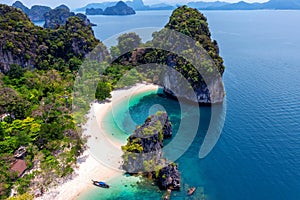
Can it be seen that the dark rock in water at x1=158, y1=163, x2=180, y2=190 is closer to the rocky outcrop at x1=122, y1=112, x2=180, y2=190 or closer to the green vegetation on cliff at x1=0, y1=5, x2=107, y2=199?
the rocky outcrop at x1=122, y1=112, x2=180, y2=190

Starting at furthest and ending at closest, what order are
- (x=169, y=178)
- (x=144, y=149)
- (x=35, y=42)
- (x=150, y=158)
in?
(x=35, y=42) → (x=144, y=149) → (x=150, y=158) → (x=169, y=178)

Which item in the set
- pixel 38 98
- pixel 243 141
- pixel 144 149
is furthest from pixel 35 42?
pixel 243 141

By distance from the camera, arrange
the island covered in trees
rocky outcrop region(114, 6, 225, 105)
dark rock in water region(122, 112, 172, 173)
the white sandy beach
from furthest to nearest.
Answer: rocky outcrop region(114, 6, 225, 105)
dark rock in water region(122, 112, 172, 173)
the island covered in trees
the white sandy beach

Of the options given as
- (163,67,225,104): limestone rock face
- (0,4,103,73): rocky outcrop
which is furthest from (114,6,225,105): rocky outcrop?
(0,4,103,73): rocky outcrop

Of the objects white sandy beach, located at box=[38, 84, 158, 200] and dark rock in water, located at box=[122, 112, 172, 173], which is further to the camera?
dark rock in water, located at box=[122, 112, 172, 173]

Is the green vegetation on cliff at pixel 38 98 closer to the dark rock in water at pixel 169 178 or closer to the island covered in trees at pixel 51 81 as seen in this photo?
the island covered in trees at pixel 51 81

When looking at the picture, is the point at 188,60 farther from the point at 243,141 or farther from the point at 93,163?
the point at 93,163

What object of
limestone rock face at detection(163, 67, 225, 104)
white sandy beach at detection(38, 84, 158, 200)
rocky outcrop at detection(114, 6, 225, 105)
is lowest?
white sandy beach at detection(38, 84, 158, 200)
